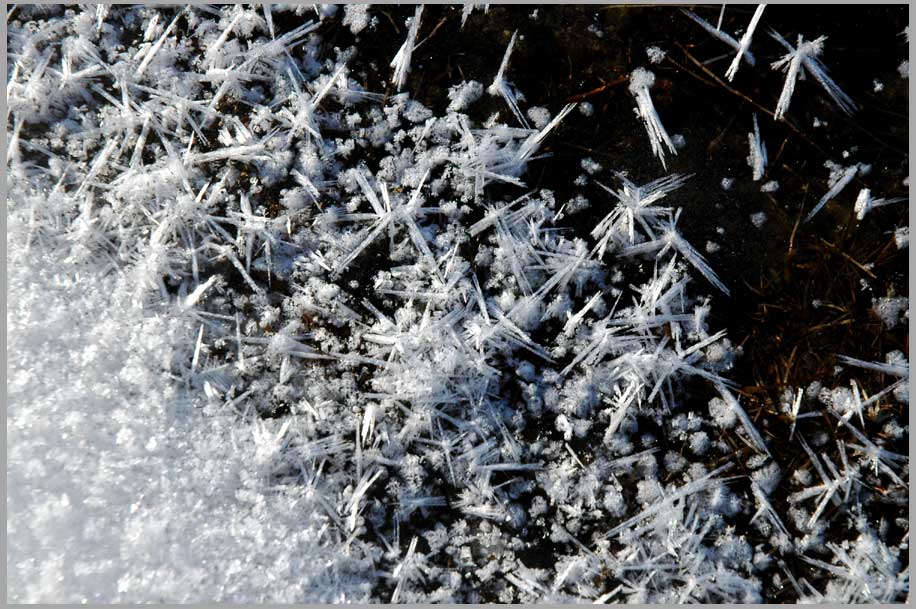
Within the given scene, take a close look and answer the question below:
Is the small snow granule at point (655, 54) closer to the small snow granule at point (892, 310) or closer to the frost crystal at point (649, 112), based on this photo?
the frost crystal at point (649, 112)

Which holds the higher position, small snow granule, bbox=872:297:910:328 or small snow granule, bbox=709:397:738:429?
small snow granule, bbox=872:297:910:328

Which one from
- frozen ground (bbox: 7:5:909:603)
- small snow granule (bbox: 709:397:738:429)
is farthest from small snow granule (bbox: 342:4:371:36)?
small snow granule (bbox: 709:397:738:429)

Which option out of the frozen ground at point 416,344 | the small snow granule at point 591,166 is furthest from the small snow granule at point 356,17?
the small snow granule at point 591,166

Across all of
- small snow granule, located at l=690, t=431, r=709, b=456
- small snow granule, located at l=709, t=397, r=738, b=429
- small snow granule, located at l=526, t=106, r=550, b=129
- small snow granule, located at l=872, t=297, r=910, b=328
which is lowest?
small snow granule, located at l=690, t=431, r=709, b=456

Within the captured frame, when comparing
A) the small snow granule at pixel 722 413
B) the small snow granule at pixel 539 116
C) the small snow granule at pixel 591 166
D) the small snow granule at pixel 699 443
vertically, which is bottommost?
the small snow granule at pixel 699 443

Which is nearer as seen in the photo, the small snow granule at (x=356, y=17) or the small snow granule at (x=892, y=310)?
the small snow granule at (x=892, y=310)

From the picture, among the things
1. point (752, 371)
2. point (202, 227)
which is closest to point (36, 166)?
point (202, 227)

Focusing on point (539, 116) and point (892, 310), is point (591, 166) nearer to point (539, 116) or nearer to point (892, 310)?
point (539, 116)

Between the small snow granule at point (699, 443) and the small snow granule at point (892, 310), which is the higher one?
the small snow granule at point (892, 310)

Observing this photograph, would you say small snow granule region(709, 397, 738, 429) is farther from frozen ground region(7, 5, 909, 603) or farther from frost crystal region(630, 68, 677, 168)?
frost crystal region(630, 68, 677, 168)
